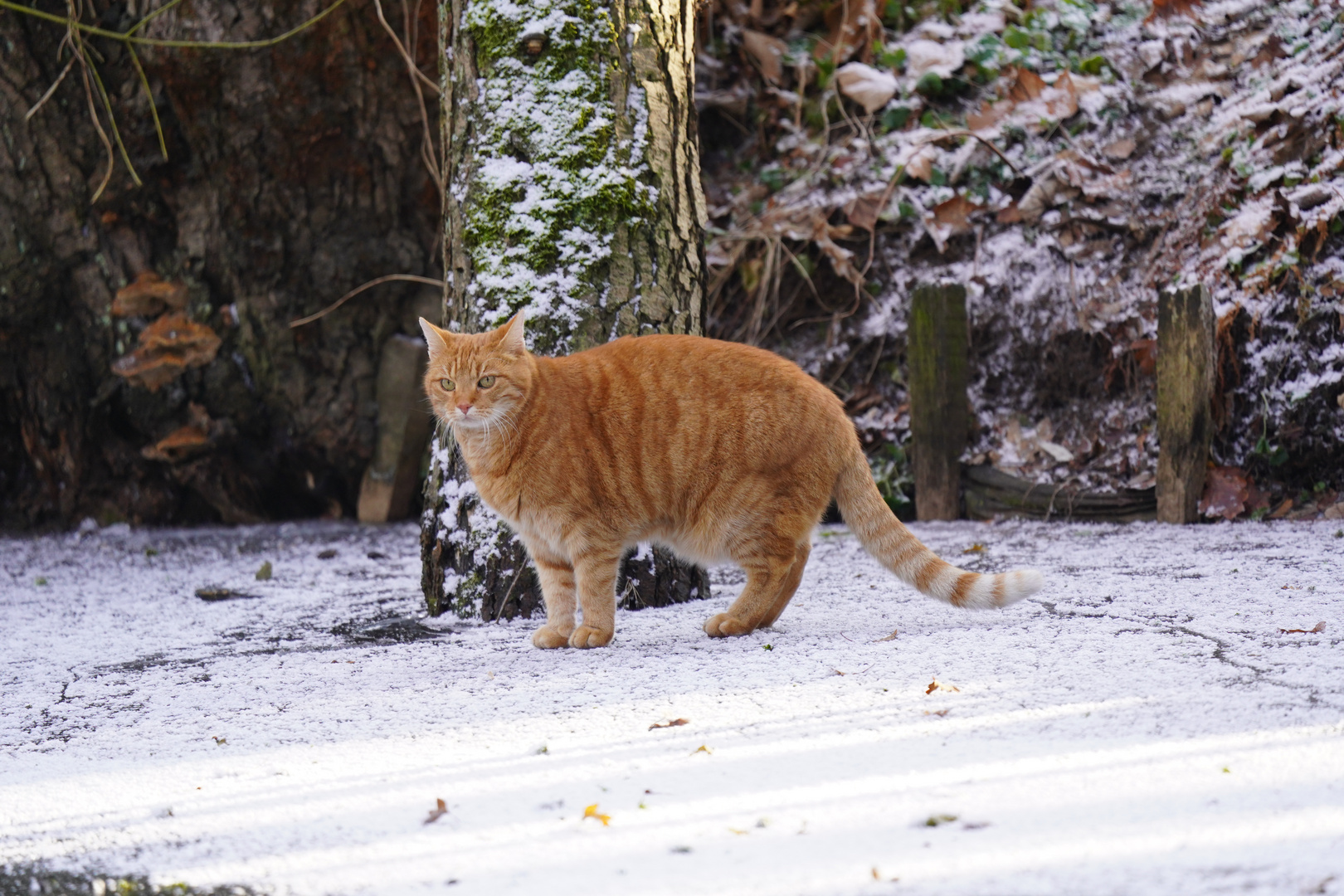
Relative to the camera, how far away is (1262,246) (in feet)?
14.5

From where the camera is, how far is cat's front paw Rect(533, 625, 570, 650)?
275 centimetres

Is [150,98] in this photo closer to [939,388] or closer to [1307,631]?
[939,388]

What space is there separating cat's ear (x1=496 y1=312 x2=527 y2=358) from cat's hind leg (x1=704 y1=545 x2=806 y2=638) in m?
0.80

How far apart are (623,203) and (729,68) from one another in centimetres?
351

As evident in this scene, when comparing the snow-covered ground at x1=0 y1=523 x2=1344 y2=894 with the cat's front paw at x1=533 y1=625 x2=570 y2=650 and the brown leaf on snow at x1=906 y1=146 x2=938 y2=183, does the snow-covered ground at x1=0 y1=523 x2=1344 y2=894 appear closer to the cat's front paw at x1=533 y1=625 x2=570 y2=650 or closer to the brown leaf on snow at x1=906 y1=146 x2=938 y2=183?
the cat's front paw at x1=533 y1=625 x2=570 y2=650

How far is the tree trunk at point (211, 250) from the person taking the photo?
5.15 metres

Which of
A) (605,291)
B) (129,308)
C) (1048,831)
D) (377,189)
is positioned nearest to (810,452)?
(605,291)

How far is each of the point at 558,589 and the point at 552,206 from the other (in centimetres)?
111

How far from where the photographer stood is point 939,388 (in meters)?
4.62

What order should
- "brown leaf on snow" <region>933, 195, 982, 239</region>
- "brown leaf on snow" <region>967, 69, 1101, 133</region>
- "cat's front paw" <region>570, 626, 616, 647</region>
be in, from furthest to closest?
1. "brown leaf on snow" <region>967, 69, 1101, 133</region>
2. "brown leaf on snow" <region>933, 195, 982, 239</region>
3. "cat's front paw" <region>570, 626, 616, 647</region>

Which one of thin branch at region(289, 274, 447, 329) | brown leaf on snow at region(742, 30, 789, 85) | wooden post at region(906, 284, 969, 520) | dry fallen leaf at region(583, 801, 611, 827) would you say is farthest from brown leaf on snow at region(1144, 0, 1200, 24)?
dry fallen leaf at region(583, 801, 611, 827)

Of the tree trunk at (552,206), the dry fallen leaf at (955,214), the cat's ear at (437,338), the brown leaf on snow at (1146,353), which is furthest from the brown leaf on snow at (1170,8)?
the cat's ear at (437,338)

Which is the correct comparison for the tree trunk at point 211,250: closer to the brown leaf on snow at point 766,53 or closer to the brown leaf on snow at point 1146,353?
the brown leaf on snow at point 766,53

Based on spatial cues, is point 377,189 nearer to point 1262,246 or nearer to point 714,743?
point 1262,246
